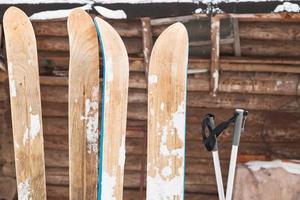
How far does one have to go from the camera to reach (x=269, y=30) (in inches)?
183

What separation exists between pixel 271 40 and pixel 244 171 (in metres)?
1.41

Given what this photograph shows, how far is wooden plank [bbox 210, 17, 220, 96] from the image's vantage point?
4.21m

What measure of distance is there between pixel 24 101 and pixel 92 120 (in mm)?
516

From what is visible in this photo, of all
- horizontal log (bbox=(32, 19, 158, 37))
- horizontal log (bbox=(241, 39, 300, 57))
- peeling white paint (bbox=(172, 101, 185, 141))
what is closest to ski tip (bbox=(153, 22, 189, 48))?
peeling white paint (bbox=(172, 101, 185, 141))

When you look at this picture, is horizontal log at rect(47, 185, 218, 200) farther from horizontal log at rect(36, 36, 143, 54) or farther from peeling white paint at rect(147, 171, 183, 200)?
peeling white paint at rect(147, 171, 183, 200)

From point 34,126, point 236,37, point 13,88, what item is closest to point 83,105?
point 34,126

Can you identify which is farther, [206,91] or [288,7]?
[206,91]

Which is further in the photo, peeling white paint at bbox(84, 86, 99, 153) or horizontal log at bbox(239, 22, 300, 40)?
horizontal log at bbox(239, 22, 300, 40)

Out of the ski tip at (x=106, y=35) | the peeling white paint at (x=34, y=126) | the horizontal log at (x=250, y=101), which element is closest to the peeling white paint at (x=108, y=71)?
the ski tip at (x=106, y=35)

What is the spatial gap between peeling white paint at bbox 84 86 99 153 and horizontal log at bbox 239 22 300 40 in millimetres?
1999

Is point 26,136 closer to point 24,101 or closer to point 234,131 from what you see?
point 24,101

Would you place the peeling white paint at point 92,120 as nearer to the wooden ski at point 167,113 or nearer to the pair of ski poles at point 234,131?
the wooden ski at point 167,113

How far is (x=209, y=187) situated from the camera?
5598 mm

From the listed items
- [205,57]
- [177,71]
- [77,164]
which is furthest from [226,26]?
[77,164]
